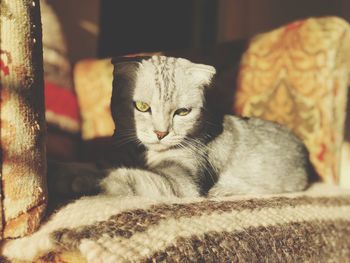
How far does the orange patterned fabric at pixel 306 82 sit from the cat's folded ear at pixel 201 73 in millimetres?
455

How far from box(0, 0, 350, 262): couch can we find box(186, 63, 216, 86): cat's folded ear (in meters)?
0.36

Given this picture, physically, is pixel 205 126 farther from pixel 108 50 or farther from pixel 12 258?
pixel 108 50

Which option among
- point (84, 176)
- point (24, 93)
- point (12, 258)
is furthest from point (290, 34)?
point (12, 258)

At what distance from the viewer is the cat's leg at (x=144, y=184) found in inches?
36.8

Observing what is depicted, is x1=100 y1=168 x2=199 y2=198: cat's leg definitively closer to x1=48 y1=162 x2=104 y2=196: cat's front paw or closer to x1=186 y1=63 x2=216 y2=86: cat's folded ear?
x1=48 y1=162 x2=104 y2=196: cat's front paw

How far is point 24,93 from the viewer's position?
72cm

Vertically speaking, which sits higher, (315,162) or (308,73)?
(308,73)

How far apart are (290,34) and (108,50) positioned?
126cm

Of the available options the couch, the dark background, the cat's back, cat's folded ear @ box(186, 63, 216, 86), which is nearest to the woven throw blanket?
the couch

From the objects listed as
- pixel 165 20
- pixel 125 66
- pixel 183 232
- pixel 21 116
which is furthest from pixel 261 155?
pixel 165 20

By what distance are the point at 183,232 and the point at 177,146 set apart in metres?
0.46

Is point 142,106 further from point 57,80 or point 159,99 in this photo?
point 57,80

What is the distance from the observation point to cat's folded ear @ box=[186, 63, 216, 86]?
1.18m

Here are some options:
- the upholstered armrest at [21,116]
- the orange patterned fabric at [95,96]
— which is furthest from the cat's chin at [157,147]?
the orange patterned fabric at [95,96]
